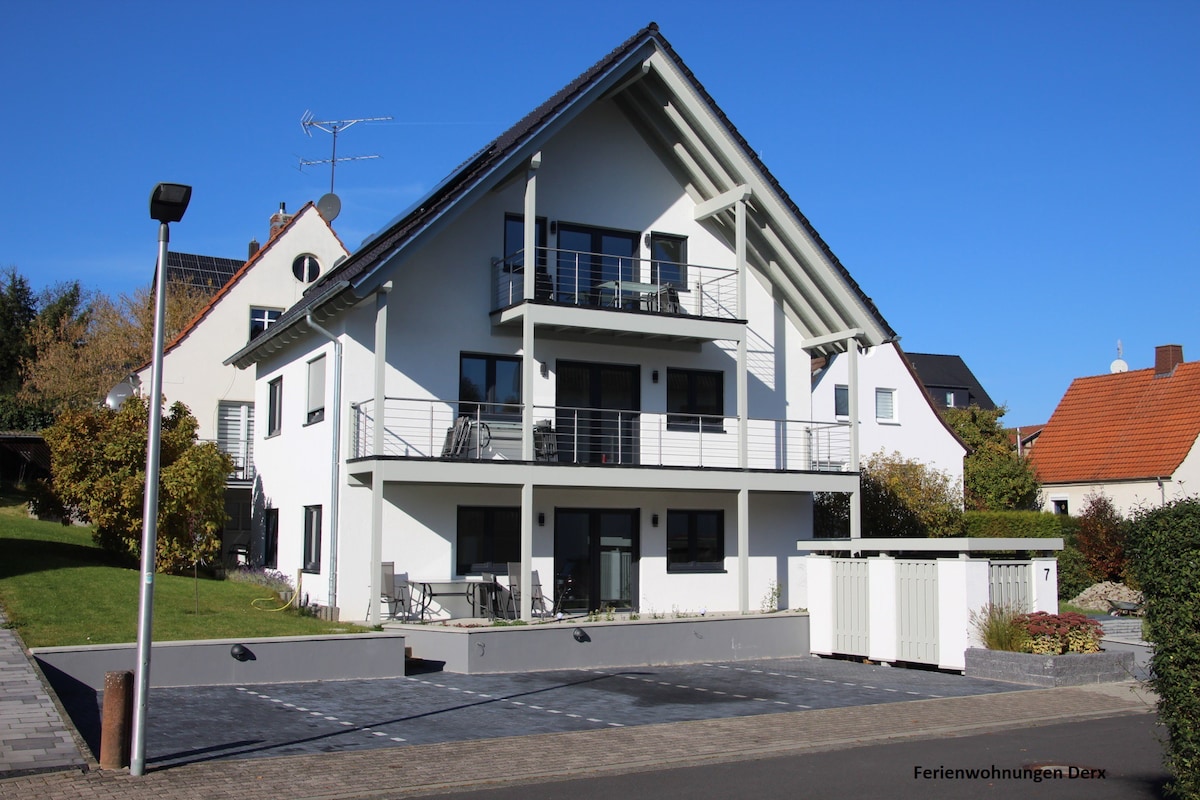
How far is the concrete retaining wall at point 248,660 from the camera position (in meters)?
13.8

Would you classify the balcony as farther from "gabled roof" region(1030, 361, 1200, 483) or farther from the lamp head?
"gabled roof" region(1030, 361, 1200, 483)

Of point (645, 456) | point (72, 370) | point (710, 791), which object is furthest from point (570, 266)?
point (72, 370)

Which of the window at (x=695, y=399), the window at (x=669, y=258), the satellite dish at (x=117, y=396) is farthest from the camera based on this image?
the window at (x=669, y=258)

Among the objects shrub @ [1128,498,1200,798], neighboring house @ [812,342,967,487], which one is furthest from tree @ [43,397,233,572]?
neighboring house @ [812,342,967,487]

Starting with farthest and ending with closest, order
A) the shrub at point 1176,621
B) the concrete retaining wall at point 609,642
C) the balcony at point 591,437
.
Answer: the balcony at point 591,437
the concrete retaining wall at point 609,642
the shrub at point 1176,621

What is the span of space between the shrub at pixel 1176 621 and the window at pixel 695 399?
48.2ft

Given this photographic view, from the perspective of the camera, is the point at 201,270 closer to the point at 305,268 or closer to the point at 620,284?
the point at 305,268

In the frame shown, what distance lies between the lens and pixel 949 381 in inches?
2467

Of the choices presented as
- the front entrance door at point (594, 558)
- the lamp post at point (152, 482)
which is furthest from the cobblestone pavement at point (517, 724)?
the front entrance door at point (594, 558)

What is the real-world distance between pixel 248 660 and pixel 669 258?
1275 cm

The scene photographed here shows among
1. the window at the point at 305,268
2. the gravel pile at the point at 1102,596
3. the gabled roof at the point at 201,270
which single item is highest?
A: the gabled roof at the point at 201,270

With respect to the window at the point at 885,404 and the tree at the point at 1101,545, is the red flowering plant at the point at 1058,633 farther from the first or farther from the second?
the window at the point at 885,404

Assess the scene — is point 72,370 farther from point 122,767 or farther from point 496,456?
point 122,767

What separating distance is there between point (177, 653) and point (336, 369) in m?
7.19
